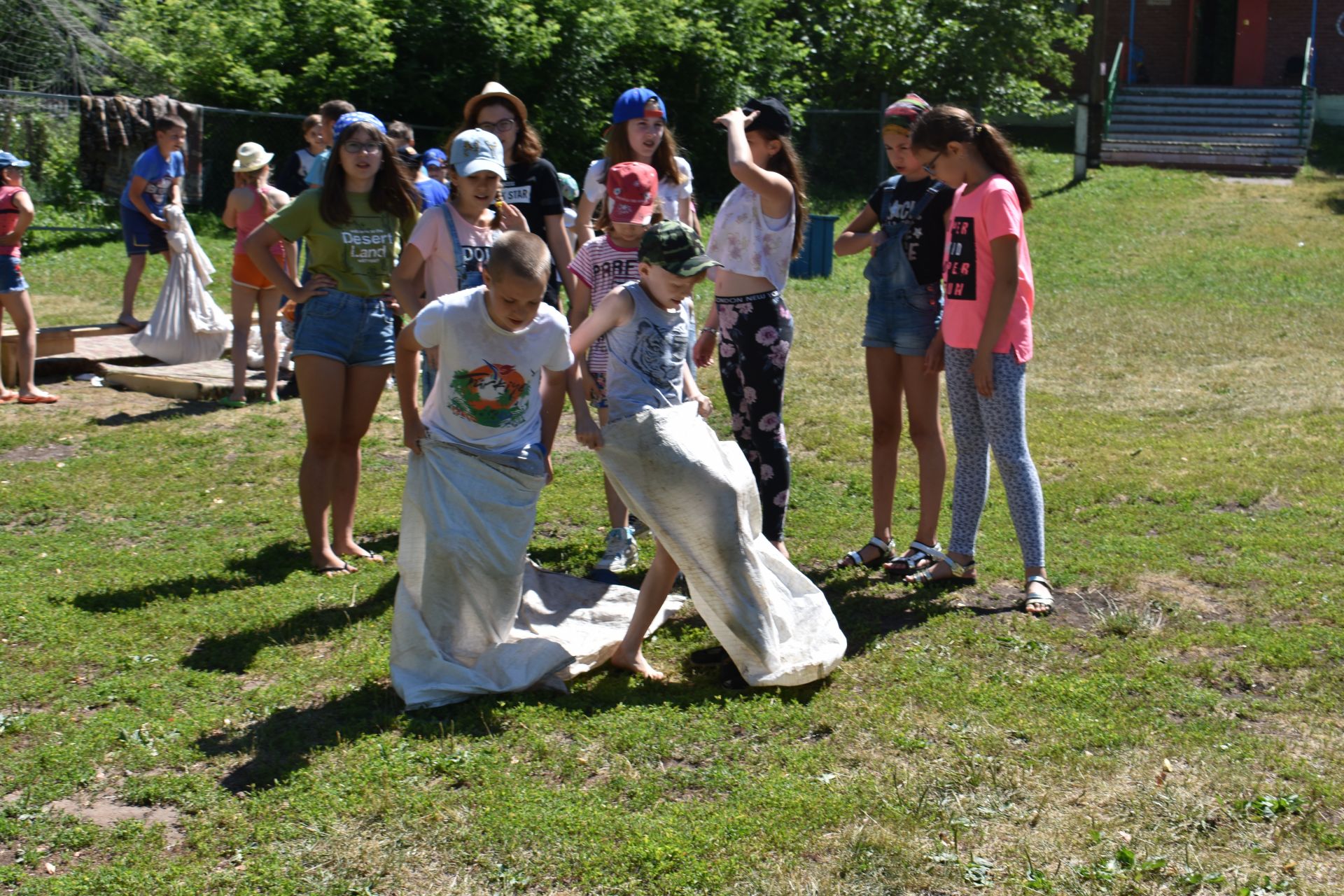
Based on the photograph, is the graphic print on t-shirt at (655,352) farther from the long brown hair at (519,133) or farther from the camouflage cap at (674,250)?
the long brown hair at (519,133)

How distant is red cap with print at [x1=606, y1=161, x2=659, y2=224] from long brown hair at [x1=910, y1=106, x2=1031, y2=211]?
1103 millimetres

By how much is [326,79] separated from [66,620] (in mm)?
13109

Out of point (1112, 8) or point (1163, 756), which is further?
point (1112, 8)

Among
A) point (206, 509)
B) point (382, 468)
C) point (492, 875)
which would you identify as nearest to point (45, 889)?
point (492, 875)

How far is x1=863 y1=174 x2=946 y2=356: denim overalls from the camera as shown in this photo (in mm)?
5582

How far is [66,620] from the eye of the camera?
16.8 feet

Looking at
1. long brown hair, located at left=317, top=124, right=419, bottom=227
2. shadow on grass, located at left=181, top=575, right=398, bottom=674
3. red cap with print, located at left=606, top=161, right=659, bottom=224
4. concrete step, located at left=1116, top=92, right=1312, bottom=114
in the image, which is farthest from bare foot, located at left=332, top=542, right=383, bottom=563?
concrete step, located at left=1116, top=92, right=1312, bottom=114

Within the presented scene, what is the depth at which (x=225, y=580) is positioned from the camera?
18.9ft

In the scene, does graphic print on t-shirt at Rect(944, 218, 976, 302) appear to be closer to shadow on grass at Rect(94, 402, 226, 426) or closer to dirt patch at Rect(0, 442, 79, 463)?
dirt patch at Rect(0, 442, 79, 463)

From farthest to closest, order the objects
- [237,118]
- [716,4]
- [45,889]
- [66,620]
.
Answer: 1. [716,4]
2. [237,118]
3. [66,620]
4. [45,889]

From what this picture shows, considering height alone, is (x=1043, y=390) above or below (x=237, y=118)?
below

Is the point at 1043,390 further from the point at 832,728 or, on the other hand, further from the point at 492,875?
the point at 492,875

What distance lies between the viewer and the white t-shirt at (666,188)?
18.8 feet

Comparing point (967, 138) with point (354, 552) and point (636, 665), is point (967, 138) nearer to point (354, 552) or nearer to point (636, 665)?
point (636, 665)
